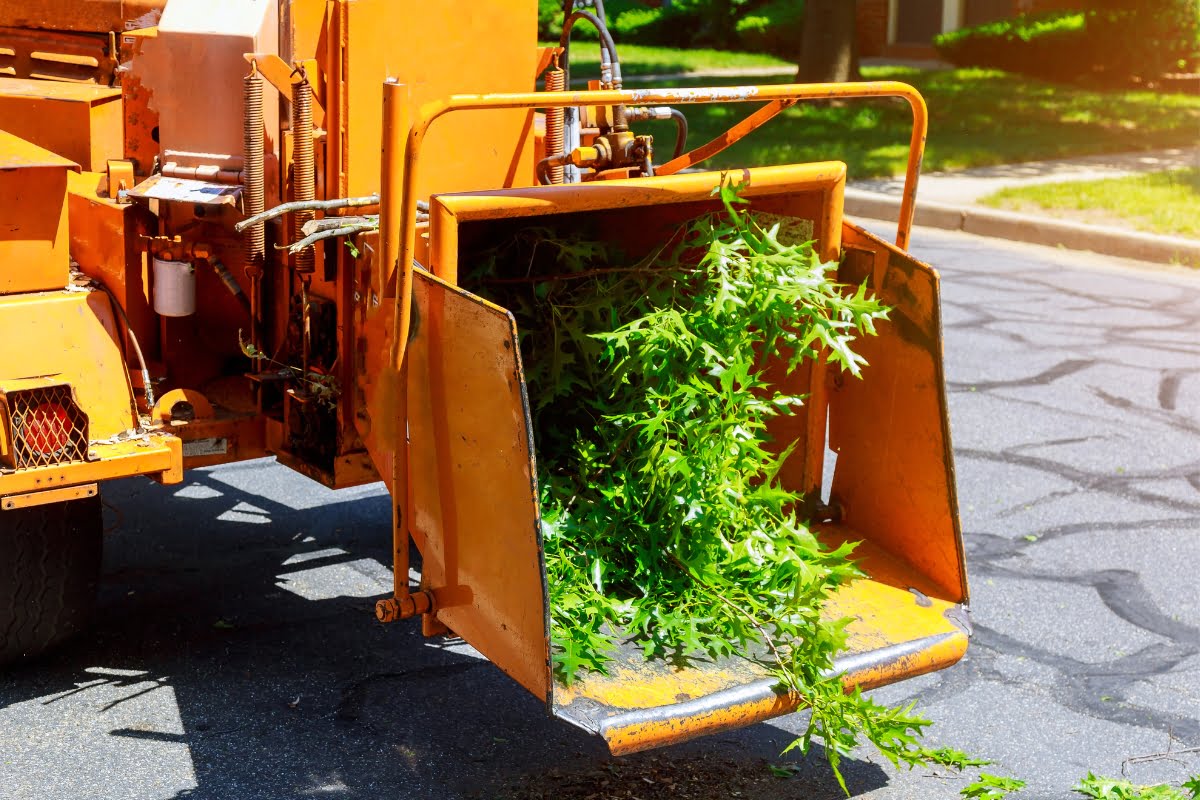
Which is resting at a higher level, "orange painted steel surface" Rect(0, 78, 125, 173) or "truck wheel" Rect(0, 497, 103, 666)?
"orange painted steel surface" Rect(0, 78, 125, 173)

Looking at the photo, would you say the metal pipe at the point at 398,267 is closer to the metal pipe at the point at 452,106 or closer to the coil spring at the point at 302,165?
the metal pipe at the point at 452,106

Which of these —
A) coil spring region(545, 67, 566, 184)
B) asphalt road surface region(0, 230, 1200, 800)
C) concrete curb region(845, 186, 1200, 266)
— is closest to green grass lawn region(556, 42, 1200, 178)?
concrete curb region(845, 186, 1200, 266)

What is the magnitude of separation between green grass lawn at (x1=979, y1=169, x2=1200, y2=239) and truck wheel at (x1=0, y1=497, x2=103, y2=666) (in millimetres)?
8348

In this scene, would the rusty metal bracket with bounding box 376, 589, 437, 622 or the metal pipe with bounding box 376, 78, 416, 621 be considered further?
the rusty metal bracket with bounding box 376, 589, 437, 622

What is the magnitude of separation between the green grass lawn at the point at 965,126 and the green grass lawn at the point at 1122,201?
60.4 inches

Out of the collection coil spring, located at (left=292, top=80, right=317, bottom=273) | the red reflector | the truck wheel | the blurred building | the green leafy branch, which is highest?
the blurred building

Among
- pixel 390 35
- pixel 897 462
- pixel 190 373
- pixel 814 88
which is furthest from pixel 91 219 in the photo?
pixel 897 462

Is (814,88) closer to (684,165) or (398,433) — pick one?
(684,165)

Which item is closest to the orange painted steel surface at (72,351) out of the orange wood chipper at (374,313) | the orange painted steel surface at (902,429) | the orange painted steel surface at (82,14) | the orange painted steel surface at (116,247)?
the orange wood chipper at (374,313)

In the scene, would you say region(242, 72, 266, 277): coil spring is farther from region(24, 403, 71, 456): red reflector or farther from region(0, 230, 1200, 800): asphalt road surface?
region(0, 230, 1200, 800): asphalt road surface

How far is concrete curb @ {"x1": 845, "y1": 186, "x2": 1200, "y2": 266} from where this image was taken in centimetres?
980

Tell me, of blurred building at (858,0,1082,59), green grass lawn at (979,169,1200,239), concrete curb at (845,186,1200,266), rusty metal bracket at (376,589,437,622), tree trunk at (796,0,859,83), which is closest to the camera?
rusty metal bracket at (376,589,437,622)

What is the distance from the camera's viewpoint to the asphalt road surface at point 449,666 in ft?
11.9

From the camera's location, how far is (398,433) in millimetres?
3314
